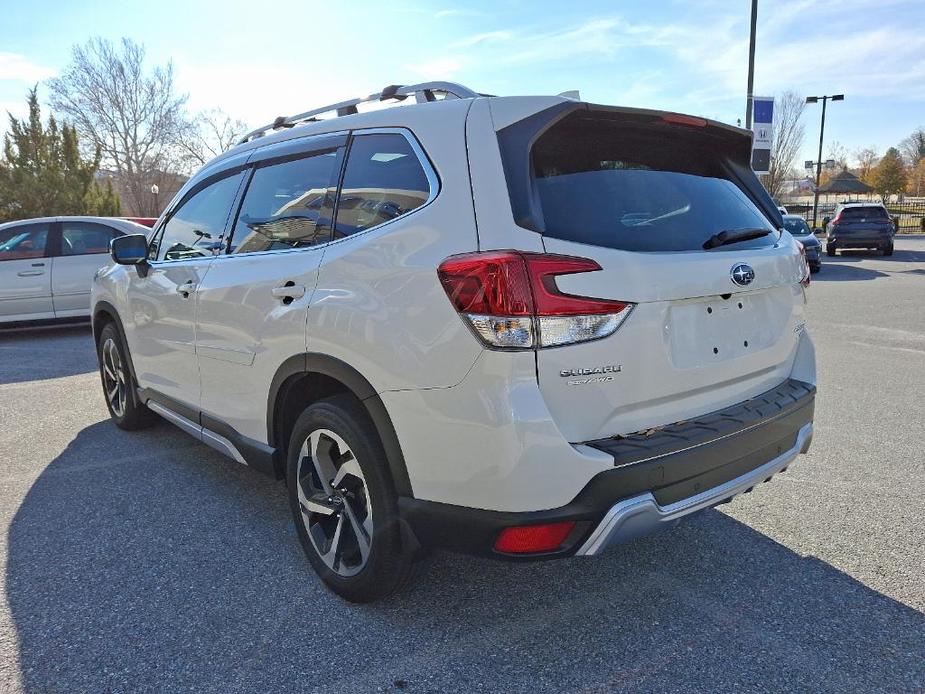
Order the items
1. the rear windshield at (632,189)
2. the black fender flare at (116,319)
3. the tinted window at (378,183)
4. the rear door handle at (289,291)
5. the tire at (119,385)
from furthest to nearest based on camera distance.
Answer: the tire at (119,385) < the black fender flare at (116,319) < the rear door handle at (289,291) < the tinted window at (378,183) < the rear windshield at (632,189)

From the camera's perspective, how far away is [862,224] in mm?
22000

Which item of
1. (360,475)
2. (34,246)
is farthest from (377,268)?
(34,246)

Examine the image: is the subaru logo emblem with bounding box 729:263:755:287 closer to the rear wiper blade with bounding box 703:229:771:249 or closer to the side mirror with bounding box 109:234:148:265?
the rear wiper blade with bounding box 703:229:771:249

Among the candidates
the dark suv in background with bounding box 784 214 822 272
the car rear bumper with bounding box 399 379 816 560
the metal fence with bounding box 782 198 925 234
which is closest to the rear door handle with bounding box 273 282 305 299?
A: the car rear bumper with bounding box 399 379 816 560

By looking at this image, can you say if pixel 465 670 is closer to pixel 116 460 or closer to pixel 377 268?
pixel 377 268

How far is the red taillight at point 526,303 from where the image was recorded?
2.04 m

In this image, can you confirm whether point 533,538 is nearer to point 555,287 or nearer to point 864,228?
point 555,287

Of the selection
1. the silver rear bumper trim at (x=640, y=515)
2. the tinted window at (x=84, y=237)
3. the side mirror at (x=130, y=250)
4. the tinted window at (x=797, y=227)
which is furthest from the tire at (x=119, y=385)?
the tinted window at (x=797, y=227)

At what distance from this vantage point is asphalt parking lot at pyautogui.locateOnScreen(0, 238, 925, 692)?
90.6 inches

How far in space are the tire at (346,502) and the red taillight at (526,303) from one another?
70cm

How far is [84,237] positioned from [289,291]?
8.85m

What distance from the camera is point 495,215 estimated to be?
2.15m

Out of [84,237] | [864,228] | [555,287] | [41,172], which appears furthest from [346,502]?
[41,172]

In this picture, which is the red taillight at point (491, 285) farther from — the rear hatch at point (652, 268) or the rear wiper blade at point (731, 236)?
the rear wiper blade at point (731, 236)
